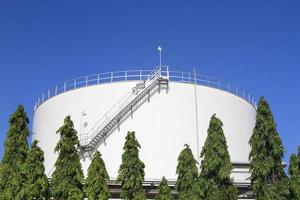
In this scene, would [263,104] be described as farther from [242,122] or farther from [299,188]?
[242,122]

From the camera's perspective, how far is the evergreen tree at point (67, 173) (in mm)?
26438

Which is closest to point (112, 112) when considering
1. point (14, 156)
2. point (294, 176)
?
point (14, 156)

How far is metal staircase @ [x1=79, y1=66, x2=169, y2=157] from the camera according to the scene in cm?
3550

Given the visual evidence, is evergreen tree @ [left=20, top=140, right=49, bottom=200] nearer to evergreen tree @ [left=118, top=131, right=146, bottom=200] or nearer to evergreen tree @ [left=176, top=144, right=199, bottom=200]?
evergreen tree @ [left=118, top=131, right=146, bottom=200]

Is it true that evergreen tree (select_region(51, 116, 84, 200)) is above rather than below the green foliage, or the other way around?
above

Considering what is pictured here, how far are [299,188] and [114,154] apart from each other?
12.7m

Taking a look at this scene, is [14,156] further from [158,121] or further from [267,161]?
[267,161]

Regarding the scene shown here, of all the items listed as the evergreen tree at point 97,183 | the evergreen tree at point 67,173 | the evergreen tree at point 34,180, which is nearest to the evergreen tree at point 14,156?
the evergreen tree at point 34,180

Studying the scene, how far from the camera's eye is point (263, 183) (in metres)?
27.3

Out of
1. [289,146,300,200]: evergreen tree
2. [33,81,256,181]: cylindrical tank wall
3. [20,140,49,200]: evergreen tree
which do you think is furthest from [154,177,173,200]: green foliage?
[33,81,256,181]: cylindrical tank wall

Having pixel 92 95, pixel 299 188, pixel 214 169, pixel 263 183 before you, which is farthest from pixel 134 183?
pixel 92 95

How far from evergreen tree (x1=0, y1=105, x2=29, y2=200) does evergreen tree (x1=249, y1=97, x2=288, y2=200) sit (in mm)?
11977

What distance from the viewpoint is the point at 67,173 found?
2683cm

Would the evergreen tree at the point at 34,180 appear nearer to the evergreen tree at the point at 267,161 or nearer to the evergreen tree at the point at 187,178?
the evergreen tree at the point at 187,178
